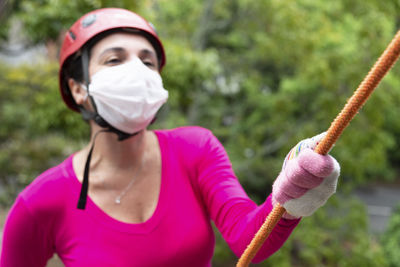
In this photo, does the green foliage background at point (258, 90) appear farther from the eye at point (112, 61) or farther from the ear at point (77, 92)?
the eye at point (112, 61)

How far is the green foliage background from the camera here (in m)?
4.68

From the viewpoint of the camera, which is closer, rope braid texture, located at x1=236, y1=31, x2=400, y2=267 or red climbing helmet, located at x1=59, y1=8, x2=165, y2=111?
rope braid texture, located at x1=236, y1=31, x2=400, y2=267

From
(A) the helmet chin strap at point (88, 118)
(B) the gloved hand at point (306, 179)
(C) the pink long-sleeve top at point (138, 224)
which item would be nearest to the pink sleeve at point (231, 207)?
(C) the pink long-sleeve top at point (138, 224)

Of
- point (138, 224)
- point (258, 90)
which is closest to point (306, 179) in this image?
point (138, 224)

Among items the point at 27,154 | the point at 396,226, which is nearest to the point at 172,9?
the point at 27,154

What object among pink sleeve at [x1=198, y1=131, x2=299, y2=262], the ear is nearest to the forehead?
the ear

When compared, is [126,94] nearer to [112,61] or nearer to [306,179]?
[112,61]

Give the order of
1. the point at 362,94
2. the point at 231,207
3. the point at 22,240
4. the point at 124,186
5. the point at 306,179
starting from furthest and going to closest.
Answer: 1. the point at 124,186
2. the point at 22,240
3. the point at 231,207
4. the point at 306,179
5. the point at 362,94

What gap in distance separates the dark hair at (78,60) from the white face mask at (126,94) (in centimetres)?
13

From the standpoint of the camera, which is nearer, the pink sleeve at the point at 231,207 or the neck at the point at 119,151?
the pink sleeve at the point at 231,207

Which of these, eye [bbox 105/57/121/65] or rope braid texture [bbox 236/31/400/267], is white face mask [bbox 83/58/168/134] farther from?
rope braid texture [bbox 236/31/400/267]

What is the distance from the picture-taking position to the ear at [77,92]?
1788mm

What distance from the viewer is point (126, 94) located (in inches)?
64.9

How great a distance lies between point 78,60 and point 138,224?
0.73m
